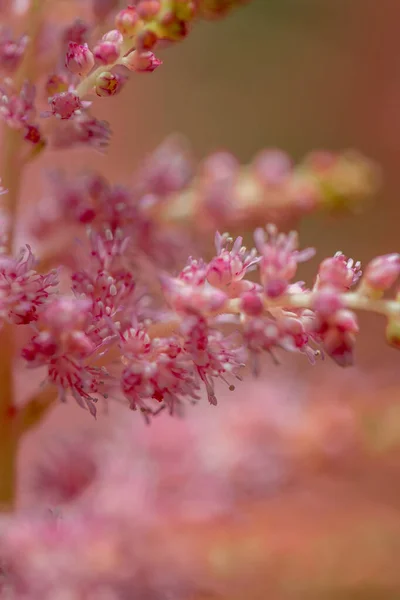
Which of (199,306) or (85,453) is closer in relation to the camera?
(199,306)

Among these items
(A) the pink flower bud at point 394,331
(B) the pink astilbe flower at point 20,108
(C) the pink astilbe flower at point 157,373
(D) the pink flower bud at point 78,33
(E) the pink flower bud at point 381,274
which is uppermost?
(D) the pink flower bud at point 78,33

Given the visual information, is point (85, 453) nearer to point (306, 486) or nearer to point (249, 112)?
point (306, 486)

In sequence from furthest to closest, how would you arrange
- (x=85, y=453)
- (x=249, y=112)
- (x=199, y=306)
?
(x=249, y=112) < (x=85, y=453) < (x=199, y=306)

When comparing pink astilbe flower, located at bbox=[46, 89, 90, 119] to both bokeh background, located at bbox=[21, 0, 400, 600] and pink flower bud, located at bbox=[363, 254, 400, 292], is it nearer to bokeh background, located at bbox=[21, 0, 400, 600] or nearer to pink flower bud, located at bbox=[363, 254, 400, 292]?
pink flower bud, located at bbox=[363, 254, 400, 292]

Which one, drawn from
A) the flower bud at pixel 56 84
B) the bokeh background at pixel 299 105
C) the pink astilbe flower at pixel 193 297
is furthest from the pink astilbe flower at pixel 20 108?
the bokeh background at pixel 299 105

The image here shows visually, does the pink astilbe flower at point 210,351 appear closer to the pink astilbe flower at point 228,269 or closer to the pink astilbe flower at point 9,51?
the pink astilbe flower at point 228,269

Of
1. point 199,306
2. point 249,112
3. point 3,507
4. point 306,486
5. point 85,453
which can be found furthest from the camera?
point 249,112

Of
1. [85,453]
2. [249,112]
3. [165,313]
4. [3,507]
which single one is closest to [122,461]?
[85,453]

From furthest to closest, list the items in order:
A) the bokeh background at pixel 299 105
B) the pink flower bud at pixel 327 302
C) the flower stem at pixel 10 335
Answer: the bokeh background at pixel 299 105
the flower stem at pixel 10 335
the pink flower bud at pixel 327 302

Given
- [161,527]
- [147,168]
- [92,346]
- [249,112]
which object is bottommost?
[161,527]

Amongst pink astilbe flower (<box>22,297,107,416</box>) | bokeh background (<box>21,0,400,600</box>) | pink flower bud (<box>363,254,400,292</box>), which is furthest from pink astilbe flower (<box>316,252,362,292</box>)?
bokeh background (<box>21,0,400,600</box>)
